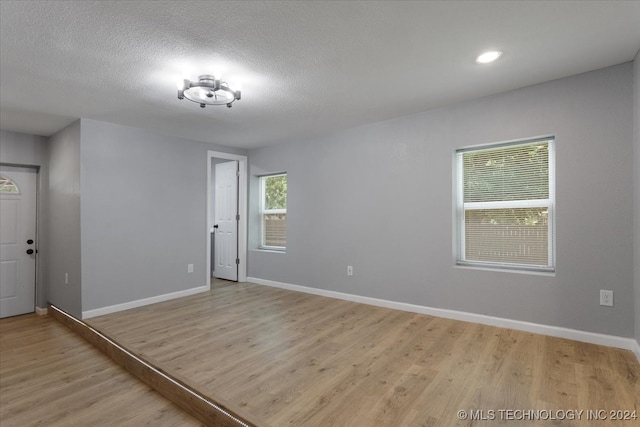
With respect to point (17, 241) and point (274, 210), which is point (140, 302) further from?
point (274, 210)

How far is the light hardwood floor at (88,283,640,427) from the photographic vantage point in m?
1.85

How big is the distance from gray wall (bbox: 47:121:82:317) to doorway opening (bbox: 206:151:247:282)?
6.38 feet

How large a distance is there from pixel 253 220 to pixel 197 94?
3.09m

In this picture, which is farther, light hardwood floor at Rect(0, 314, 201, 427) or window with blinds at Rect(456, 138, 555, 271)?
window with blinds at Rect(456, 138, 555, 271)

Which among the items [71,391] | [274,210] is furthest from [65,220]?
[274,210]

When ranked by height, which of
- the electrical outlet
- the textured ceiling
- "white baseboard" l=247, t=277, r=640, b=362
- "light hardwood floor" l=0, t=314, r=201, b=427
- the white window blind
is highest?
the textured ceiling

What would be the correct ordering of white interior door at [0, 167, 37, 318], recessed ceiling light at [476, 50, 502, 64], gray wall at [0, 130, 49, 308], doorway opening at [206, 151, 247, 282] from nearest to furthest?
recessed ceiling light at [476, 50, 502, 64] < white interior door at [0, 167, 37, 318] < gray wall at [0, 130, 49, 308] < doorway opening at [206, 151, 247, 282]

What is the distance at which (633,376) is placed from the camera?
215 centimetres

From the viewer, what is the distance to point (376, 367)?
2.36 metres

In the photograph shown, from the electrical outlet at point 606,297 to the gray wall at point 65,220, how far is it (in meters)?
5.22

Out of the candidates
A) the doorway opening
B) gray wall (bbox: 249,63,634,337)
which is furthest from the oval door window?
gray wall (bbox: 249,63,634,337)

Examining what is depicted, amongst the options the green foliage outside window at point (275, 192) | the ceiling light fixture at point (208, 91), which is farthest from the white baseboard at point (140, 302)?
the ceiling light fixture at point (208, 91)

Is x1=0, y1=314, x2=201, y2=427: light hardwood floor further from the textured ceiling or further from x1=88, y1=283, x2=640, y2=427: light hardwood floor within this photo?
the textured ceiling

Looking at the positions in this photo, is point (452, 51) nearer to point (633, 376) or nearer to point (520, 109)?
point (520, 109)
